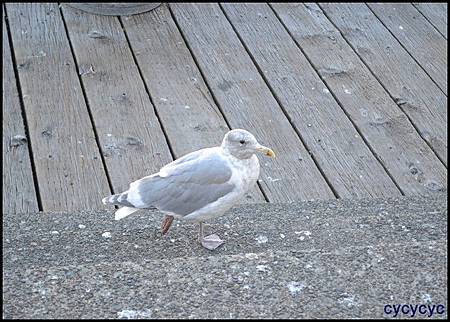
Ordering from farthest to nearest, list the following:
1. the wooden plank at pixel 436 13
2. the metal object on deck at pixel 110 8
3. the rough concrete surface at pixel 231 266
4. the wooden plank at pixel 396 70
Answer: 1. the wooden plank at pixel 436 13
2. the metal object on deck at pixel 110 8
3. the wooden plank at pixel 396 70
4. the rough concrete surface at pixel 231 266

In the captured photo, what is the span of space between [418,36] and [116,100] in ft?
5.37

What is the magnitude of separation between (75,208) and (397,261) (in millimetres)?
1254

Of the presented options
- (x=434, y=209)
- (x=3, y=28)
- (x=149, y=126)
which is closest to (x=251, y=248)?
(x=434, y=209)

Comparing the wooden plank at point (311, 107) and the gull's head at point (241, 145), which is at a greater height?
the gull's head at point (241, 145)

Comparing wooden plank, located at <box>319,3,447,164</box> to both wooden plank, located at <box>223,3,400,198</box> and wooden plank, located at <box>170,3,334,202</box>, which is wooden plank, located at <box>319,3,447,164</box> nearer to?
wooden plank, located at <box>223,3,400,198</box>

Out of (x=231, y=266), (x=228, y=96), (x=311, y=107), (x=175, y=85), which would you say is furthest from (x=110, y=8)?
(x=231, y=266)

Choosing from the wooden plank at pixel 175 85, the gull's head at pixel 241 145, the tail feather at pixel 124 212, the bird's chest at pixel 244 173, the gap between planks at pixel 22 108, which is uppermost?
the gull's head at pixel 241 145

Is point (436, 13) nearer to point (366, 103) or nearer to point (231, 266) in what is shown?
point (366, 103)

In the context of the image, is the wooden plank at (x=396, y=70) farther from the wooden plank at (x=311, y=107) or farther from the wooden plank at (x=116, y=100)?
the wooden plank at (x=116, y=100)

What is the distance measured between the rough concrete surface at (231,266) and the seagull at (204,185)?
0.39 ft

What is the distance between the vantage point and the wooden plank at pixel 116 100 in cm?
332

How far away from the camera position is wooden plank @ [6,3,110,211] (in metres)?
3.16

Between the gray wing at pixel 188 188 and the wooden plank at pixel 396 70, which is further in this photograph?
the wooden plank at pixel 396 70

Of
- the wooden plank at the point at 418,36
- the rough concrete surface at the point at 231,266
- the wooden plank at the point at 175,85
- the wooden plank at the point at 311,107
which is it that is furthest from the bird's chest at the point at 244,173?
the wooden plank at the point at 418,36
